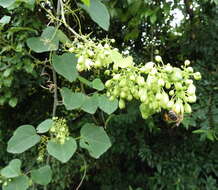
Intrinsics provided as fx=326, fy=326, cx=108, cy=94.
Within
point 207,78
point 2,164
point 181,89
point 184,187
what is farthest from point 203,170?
point 181,89

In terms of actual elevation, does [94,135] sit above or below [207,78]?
above

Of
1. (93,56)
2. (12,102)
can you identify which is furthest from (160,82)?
(12,102)

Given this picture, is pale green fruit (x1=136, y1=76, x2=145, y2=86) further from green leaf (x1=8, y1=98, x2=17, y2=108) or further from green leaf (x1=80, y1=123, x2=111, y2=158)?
green leaf (x1=8, y1=98, x2=17, y2=108)

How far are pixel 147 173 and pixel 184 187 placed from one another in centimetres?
38

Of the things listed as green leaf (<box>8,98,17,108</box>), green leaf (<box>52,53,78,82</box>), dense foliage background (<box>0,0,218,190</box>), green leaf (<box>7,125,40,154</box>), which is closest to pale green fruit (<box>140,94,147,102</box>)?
green leaf (<box>52,53,78,82</box>)

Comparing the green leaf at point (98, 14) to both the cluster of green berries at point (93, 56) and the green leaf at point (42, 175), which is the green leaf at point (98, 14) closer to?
the cluster of green berries at point (93, 56)

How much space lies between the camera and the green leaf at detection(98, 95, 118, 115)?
0.73 m

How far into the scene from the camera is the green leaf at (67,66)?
0.67m

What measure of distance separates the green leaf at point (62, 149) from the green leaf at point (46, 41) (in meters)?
0.20

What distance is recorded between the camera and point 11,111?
2.12 metres

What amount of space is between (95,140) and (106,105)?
83 mm

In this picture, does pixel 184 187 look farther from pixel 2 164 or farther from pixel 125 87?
pixel 125 87

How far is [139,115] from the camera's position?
184 cm

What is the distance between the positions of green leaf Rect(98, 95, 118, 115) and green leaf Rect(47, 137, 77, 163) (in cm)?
10
